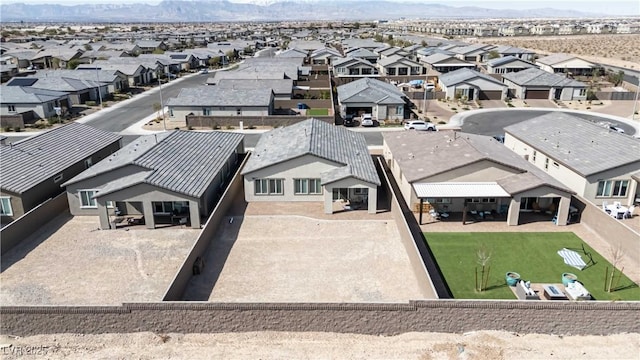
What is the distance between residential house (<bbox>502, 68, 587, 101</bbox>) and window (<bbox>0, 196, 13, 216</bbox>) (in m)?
71.6

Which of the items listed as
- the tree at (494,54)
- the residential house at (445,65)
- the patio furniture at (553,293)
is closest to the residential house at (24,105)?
the patio furniture at (553,293)

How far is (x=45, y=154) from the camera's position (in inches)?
1451

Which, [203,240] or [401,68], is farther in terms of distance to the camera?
[401,68]

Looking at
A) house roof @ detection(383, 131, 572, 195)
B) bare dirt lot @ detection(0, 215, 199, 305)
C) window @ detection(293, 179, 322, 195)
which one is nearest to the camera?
bare dirt lot @ detection(0, 215, 199, 305)

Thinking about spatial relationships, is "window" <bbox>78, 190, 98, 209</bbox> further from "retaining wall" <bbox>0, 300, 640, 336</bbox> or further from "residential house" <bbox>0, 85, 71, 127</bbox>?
"residential house" <bbox>0, 85, 71, 127</bbox>

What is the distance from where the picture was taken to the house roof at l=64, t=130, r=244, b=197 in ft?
104

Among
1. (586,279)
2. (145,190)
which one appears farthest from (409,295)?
(145,190)

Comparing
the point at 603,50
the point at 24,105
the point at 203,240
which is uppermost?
the point at 603,50

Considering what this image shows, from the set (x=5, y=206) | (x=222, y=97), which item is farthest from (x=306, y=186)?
(x=222, y=97)

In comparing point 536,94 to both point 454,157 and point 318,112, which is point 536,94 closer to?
point 318,112

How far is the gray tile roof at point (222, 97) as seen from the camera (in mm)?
61719

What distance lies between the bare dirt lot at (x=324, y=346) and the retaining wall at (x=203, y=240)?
2.72m

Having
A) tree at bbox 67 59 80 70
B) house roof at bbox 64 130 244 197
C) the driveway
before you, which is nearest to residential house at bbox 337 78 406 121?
house roof at bbox 64 130 244 197

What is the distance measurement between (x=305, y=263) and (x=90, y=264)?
12.8 m
